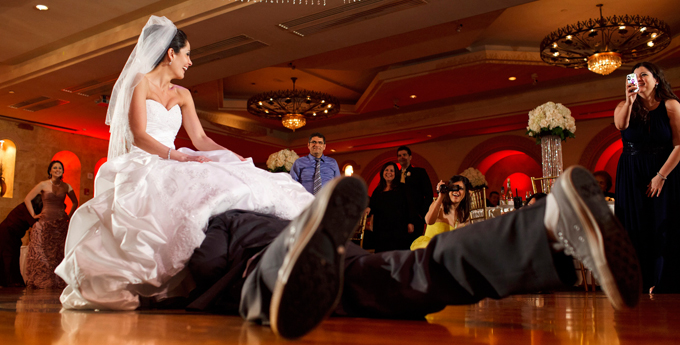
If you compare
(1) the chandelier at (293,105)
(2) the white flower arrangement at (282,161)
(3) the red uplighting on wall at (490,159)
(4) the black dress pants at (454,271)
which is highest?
(1) the chandelier at (293,105)

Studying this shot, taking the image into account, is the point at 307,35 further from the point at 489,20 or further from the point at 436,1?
the point at 489,20

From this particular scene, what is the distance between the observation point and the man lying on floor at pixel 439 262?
0.89 meters

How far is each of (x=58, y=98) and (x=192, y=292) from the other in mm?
8267

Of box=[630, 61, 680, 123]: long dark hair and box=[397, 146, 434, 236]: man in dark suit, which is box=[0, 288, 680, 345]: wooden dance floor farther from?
box=[397, 146, 434, 236]: man in dark suit

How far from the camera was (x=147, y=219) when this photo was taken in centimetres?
184

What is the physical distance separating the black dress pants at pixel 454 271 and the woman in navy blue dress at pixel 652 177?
261cm

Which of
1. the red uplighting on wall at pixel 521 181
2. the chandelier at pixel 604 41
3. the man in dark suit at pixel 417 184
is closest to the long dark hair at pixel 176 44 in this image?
the man in dark suit at pixel 417 184

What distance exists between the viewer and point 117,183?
79.0 inches

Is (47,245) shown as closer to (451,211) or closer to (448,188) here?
(451,211)

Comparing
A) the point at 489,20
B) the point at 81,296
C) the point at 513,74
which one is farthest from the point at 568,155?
the point at 81,296

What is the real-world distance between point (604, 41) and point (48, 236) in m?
8.00

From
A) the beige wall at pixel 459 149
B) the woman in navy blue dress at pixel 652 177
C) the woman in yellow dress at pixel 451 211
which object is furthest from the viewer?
the beige wall at pixel 459 149

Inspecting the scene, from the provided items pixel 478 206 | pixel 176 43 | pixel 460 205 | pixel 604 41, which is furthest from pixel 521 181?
pixel 176 43

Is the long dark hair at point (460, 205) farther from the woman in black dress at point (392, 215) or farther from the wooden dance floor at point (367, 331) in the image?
the wooden dance floor at point (367, 331)
